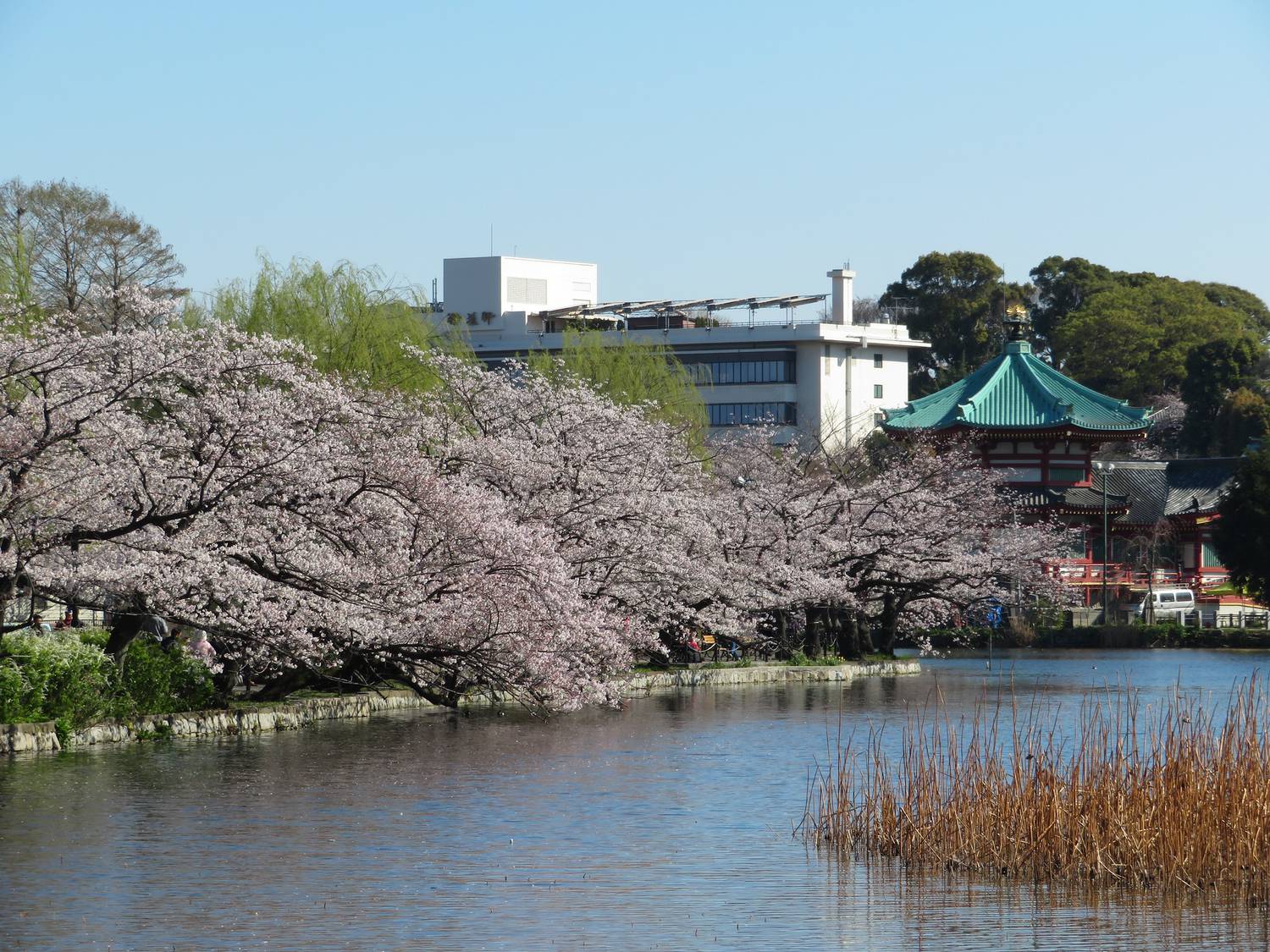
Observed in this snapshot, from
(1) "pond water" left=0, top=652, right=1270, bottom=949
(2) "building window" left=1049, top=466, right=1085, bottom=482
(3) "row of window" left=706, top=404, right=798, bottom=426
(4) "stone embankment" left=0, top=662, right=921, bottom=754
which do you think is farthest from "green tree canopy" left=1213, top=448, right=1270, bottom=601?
(1) "pond water" left=0, top=652, right=1270, bottom=949

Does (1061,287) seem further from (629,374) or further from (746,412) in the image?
(629,374)

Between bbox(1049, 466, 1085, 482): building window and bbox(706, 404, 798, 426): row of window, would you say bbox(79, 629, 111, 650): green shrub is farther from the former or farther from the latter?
bbox(706, 404, 798, 426): row of window

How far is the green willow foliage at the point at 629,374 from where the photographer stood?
46.0 m

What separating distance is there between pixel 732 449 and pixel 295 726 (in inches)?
915

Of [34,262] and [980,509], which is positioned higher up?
[34,262]

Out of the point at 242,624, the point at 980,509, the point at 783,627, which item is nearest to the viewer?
the point at 242,624

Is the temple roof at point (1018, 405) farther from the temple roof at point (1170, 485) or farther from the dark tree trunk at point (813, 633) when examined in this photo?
the dark tree trunk at point (813, 633)

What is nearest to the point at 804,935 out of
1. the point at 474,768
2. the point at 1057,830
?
the point at 1057,830

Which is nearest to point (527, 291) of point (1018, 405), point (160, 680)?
point (1018, 405)

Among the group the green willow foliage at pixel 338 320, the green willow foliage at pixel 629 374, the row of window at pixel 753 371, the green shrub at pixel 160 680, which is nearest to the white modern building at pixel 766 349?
the row of window at pixel 753 371

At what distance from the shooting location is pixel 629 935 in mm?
12297

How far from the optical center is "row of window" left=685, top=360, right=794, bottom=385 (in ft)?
274

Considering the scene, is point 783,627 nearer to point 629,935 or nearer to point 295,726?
point 295,726

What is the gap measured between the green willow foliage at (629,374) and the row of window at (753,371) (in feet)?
104
